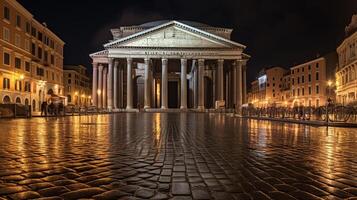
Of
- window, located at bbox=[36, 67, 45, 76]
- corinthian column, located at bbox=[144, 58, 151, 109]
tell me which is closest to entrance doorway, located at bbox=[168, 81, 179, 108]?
corinthian column, located at bbox=[144, 58, 151, 109]

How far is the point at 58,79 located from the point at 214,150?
62626 mm

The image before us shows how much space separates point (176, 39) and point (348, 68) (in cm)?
3060

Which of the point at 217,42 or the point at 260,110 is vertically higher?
the point at 217,42

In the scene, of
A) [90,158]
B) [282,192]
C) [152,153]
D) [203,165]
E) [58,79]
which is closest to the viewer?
[282,192]

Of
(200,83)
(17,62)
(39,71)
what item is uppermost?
(17,62)

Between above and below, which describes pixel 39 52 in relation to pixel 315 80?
above

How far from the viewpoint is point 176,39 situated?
58.1 meters

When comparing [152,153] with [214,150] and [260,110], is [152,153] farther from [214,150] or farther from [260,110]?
[260,110]

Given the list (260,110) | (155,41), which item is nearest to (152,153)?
(260,110)

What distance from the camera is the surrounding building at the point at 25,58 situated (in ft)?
134

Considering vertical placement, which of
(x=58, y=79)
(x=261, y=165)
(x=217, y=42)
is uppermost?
(x=217, y=42)

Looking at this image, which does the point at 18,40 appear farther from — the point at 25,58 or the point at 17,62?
the point at 25,58

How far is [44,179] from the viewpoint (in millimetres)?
4254

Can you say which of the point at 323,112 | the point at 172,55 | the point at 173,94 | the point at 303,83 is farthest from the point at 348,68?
the point at 173,94
